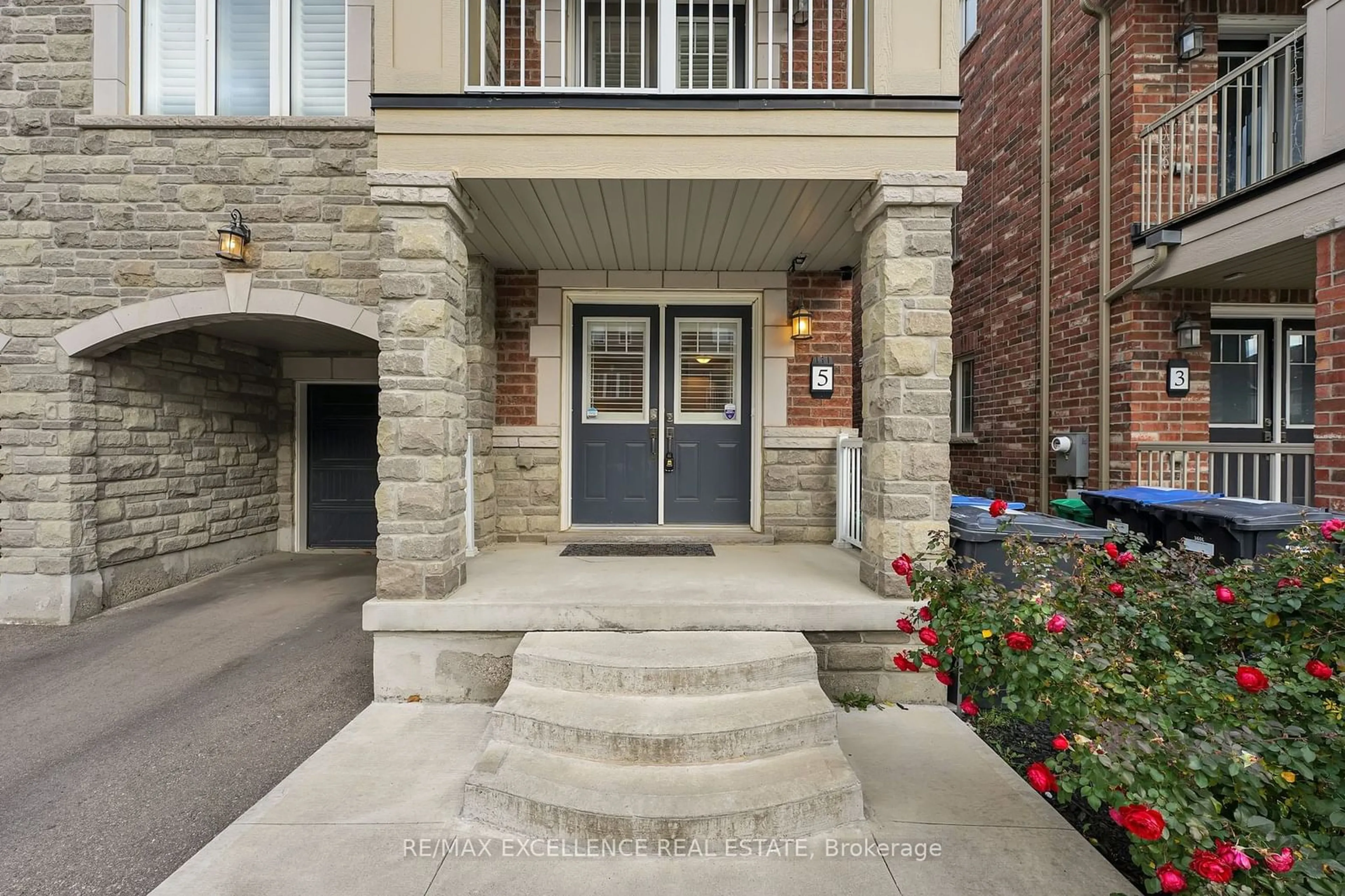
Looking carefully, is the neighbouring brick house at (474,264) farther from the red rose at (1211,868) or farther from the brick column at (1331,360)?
the brick column at (1331,360)

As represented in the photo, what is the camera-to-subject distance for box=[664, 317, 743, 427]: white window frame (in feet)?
16.9

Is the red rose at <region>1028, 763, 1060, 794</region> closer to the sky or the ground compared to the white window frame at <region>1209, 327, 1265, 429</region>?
closer to the ground

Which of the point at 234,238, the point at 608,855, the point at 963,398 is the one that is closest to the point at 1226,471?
the point at 963,398

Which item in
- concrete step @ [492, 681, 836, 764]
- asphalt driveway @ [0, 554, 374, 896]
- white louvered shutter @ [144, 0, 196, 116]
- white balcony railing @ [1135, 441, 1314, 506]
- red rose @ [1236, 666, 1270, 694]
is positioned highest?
white louvered shutter @ [144, 0, 196, 116]

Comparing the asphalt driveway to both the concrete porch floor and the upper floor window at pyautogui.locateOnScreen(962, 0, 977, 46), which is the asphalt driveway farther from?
the upper floor window at pyautogui.locateOnScreen(962, 0, 977, 46)

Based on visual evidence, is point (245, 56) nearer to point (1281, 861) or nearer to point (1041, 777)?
point (1041, 777)

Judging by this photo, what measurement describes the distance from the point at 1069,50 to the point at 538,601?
6515 mm

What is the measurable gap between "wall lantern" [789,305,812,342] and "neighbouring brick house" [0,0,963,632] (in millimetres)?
98

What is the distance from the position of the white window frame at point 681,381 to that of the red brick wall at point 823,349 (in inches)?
17.2

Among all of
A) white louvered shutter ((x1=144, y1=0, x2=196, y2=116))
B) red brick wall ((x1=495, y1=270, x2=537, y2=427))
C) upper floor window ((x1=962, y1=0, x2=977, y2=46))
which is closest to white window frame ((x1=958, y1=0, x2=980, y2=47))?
upper floor window ((x1=962, y1=0, x2=977, y2=46))

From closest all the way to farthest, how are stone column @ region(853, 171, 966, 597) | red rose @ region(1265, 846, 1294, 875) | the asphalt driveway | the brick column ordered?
red rose @ region(1265, 846, 1294, 875) → the asphalt driveway → stone column @ region(853, 171, 966, 597) → the brick column

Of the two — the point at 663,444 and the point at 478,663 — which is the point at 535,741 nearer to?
the point at 478,663

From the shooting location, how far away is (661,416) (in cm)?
514

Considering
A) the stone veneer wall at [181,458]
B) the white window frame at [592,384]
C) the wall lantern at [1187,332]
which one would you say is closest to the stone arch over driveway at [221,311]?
the stone veneer wall at [181,458]
